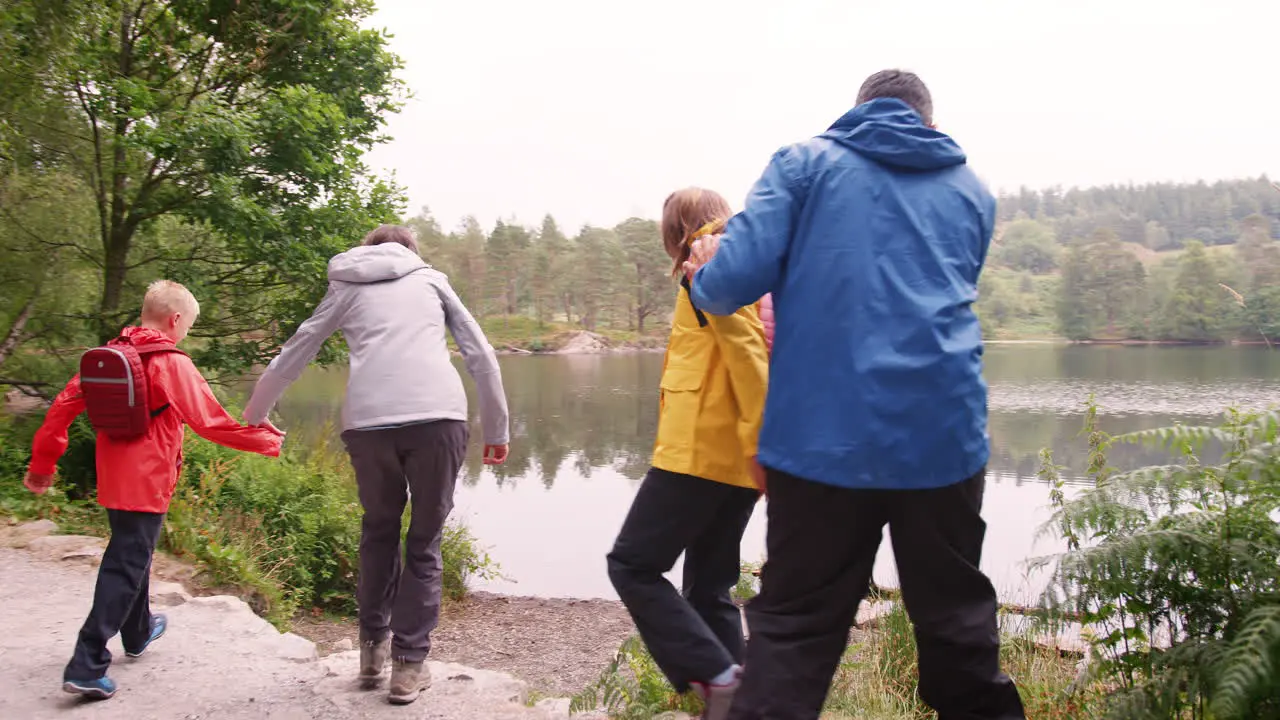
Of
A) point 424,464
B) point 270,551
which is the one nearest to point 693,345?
point 424,464

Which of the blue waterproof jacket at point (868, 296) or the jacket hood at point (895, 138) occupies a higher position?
the jacket hood at point (895, 138)

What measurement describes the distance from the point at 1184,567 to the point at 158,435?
A: 12.1 ft

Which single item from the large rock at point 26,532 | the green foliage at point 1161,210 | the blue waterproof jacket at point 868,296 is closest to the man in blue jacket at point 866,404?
the blue waterproof jacket at point 868,296

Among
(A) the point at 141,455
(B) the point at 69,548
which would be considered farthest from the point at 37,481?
(B) the point at 69,548

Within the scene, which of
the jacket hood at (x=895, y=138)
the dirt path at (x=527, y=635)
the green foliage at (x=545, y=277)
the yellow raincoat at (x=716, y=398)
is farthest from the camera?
the green foliage at (x=545, y=277)

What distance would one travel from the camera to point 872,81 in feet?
7.75

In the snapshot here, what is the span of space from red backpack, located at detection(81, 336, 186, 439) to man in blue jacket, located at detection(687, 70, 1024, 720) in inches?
95.5

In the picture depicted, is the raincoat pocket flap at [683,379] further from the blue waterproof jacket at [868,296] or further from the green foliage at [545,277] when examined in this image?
the green foliage at [545,277]

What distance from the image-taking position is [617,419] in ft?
73.0

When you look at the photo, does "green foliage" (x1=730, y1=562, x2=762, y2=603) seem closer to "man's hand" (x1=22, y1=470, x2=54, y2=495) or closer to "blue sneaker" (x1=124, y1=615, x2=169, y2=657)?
"blue sneaker" (x1=124, y1=615, x2=169, y2=657)

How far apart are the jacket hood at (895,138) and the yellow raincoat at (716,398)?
2.23ft

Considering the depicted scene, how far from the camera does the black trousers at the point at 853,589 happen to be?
212cm

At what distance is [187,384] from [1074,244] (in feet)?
134

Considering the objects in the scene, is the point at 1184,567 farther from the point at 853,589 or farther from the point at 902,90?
the point at 902,90
